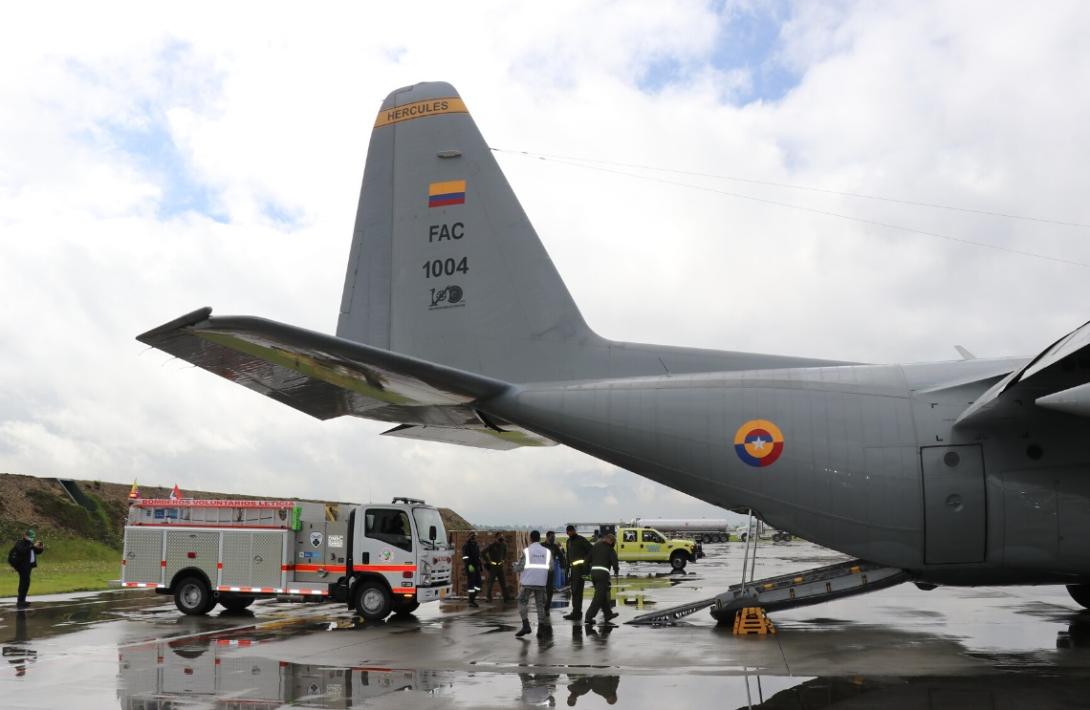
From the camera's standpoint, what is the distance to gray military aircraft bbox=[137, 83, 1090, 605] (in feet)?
34.3

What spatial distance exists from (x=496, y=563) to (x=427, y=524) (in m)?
2.97

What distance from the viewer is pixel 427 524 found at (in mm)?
16234

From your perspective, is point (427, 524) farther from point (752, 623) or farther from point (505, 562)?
point (752, 623)

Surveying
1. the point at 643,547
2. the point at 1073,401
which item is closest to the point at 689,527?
the point at 643,547

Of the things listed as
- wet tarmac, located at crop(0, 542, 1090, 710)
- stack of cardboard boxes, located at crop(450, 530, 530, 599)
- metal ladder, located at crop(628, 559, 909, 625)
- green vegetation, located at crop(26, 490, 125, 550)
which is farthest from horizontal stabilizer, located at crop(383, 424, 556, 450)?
green vegetation, located at crop(26, 490, 125, 550)

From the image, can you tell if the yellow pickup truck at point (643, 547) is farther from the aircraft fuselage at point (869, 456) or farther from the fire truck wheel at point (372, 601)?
the aircraft fuselage at point (869, 456)

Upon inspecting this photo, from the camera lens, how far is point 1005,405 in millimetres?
10508

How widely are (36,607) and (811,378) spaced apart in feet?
50.8

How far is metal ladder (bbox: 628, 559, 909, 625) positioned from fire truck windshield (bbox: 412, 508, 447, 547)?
5.29 m

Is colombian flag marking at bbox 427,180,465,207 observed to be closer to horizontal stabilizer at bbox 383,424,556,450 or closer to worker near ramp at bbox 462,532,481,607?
horizontal stabilizer at bbox 383,424,556,450

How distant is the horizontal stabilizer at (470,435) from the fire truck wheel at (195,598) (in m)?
5.19

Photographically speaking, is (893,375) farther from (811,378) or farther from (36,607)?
(36,607)

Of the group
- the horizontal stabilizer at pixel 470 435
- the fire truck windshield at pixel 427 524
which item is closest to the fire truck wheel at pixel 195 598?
the fire truck windshield at pixel 427 524

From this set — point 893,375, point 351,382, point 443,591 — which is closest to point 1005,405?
point 893,375
